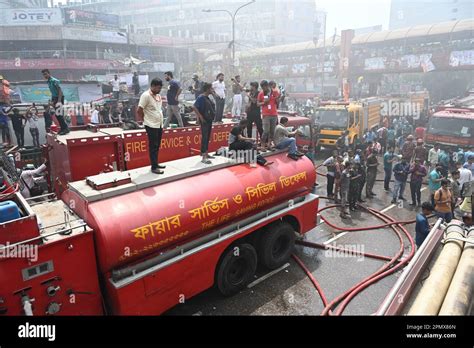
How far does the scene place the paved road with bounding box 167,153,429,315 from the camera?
6699 millimetres

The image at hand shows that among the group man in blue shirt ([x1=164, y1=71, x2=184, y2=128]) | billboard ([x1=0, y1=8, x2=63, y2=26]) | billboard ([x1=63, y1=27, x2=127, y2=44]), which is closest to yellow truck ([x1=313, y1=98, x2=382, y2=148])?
man in blue shirt ([x1=164, y1=71, x2=184, y2=128])

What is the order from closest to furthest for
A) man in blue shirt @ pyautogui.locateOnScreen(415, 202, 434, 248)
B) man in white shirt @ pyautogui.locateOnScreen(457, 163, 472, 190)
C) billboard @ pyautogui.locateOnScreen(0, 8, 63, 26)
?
man in blue shirt @ pyautogui.locateOnScreen(415, 202, 434, 248)
man in white shirt @ pyautogui.locateOnScreen(457, 163, 472, 190)
billboard @ pyautogui.locateOnScreen(0, 8, 63, 26)

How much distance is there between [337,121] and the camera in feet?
63.9

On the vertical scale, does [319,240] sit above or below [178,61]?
below

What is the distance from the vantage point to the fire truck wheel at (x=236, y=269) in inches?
267

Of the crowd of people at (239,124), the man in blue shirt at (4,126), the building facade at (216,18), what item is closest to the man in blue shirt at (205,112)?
the crowd of people at (239,124)

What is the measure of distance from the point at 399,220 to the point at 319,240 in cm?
324

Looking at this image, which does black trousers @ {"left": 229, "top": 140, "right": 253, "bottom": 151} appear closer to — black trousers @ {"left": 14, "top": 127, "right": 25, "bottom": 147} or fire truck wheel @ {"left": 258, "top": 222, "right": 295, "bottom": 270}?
fire truck wheel @ {"left": 258, "top": 222, "right": 295, "bottom": 270}

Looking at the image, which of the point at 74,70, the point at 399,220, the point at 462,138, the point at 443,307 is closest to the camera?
the point at 443,307

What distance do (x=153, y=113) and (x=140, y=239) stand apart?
8.47ft

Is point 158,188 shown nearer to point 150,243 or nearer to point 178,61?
A: point 150,243

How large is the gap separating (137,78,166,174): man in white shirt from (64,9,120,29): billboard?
51.2 metres

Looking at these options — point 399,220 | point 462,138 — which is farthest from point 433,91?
point 399,220
